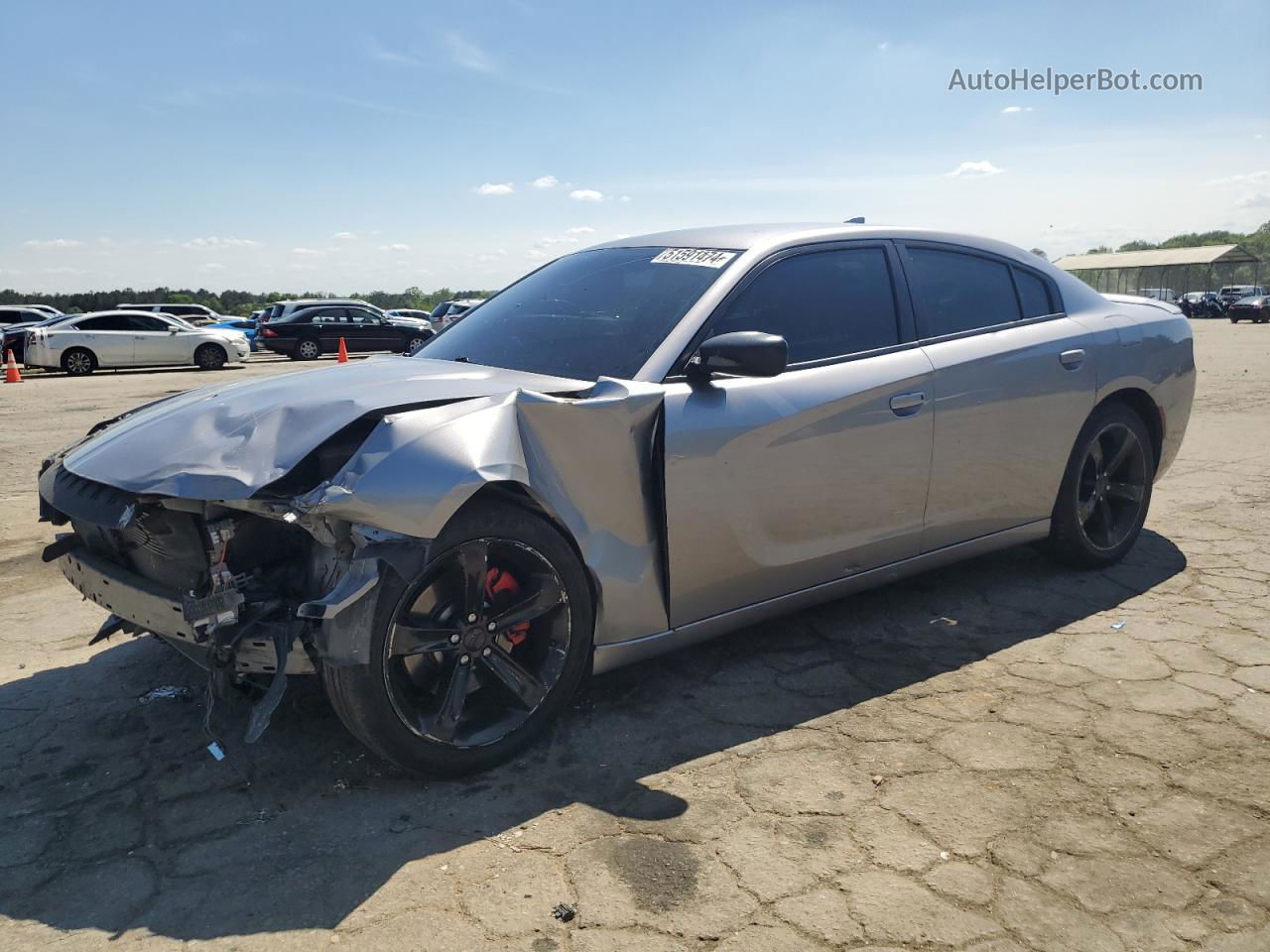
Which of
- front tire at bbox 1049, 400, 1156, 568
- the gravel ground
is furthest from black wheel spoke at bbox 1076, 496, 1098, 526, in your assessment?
the gravel ground

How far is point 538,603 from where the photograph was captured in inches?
113

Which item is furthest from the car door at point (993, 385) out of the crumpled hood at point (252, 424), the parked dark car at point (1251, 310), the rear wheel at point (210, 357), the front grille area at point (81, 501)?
the parked dark car at point (1251, 310)

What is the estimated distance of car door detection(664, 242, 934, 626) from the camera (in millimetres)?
3094

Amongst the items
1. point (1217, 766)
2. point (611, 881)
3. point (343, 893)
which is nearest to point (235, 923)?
point (343, 893)

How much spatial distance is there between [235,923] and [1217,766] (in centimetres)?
274

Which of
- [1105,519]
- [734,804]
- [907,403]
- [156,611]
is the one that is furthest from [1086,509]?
[156,611]

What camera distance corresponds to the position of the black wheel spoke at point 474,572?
272 cm

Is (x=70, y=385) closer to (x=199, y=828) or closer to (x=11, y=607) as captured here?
(x=11, y=607)

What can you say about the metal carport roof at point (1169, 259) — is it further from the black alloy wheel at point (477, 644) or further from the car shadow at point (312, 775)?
the black alloy wheel at point (477, 644)

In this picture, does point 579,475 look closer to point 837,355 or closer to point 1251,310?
point 837,355

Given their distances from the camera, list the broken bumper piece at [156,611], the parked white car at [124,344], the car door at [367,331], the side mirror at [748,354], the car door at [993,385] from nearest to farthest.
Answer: the broken bumper piece at [156,611] < the side mirror at [748,354] < the car door at [993,385] < the parked white car at [124,344] < the car door at [367,331]

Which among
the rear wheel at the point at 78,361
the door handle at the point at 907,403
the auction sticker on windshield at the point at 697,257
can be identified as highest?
the auction sticker on windshield at the point at 697,257

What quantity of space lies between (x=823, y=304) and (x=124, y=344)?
22.0 metres

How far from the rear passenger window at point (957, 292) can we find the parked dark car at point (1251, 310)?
41.2 metres
